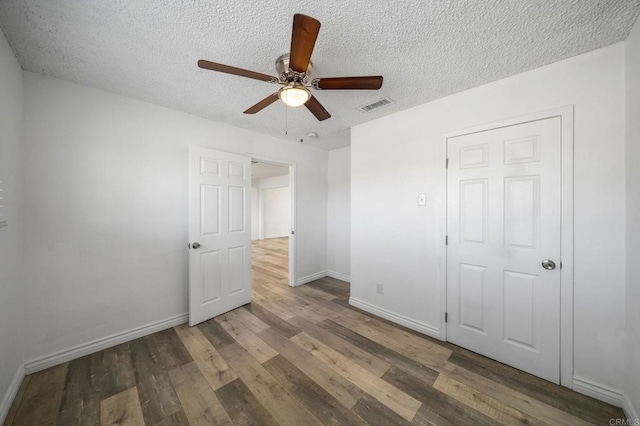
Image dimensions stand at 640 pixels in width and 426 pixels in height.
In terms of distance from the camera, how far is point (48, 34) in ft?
4.75

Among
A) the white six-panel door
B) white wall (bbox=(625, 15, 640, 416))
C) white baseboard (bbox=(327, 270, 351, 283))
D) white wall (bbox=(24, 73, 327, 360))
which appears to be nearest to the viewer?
white wall (bbox=(625, 15, 640, 416))

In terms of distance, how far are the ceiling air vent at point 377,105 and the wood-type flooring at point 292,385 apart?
2.50 m

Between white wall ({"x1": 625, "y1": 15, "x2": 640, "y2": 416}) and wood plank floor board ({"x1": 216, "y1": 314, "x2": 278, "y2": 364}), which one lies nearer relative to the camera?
white wall ({"x1": 625, "y1": 15, "x2": 640, "y2": 416})

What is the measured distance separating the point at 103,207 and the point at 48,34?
4.40 ft

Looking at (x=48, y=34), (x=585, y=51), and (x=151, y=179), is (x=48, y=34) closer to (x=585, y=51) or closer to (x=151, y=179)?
(x=151, y=179)

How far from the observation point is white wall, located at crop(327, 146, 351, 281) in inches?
162

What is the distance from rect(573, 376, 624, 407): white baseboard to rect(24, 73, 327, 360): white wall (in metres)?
3.66

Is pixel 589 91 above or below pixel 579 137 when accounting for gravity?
above

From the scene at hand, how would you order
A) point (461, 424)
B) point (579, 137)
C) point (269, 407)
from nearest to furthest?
1. point (461, 424)
2. point (269, 407)
3. point (579, 137)

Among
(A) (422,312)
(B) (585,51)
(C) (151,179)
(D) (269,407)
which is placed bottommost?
(D) (269,407)

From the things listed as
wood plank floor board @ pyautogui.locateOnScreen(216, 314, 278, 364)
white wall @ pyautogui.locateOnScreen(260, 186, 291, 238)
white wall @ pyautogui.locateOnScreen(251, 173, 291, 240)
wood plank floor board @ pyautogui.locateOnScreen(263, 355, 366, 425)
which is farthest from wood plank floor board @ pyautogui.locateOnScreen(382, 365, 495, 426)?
white wall @ pyautogui.locateOnScreen(260, 186, 291, 238)

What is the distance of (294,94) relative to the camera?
149 centimetres

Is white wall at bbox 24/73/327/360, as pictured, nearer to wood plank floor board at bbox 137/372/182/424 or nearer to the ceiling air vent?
wood plank floor board at bbox 137/372/182/424

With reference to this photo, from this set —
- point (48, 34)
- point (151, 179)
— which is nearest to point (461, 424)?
point (151, 179)
